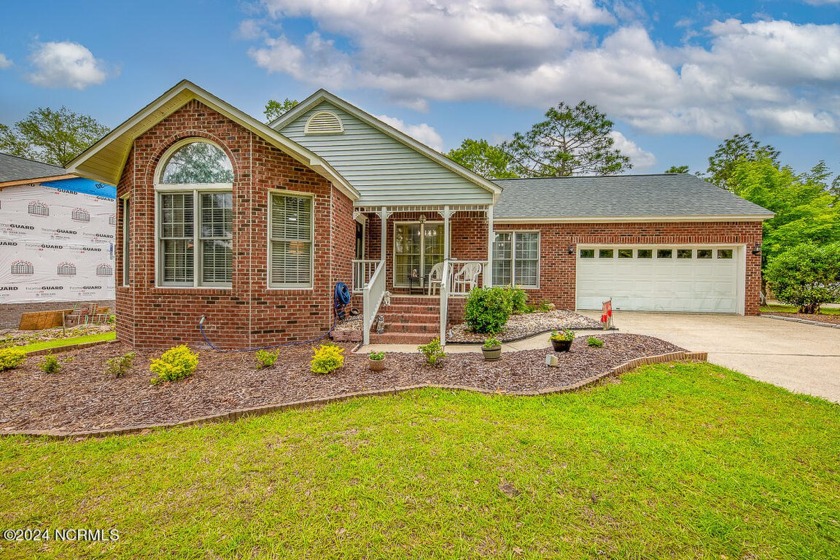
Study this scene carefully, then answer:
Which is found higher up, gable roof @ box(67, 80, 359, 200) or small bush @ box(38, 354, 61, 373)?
gable roof @ box(67, 80, 359, 200)

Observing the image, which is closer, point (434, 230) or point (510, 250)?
point (434, 230)

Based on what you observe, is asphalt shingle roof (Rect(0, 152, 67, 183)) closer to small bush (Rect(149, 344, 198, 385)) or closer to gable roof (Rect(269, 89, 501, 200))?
gable roof (Rect(269, 89, 501, 200))

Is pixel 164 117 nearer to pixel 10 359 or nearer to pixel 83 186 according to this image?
pixel 10 359

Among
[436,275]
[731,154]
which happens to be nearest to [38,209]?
[436,275]

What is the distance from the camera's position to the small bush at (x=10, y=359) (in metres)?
5.43

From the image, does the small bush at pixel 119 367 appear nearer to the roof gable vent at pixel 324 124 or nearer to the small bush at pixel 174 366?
the small bush at pixel 174 366

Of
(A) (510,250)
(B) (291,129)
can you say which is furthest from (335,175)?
(A) (510,250)

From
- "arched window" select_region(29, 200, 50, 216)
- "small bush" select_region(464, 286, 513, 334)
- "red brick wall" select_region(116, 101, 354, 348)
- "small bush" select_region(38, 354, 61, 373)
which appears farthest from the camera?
"arched window" select_region(29, 200, 50, 216)

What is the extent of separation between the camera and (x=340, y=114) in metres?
9.36

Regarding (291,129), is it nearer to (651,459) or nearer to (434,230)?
(434,230)

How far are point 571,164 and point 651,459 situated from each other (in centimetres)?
2767

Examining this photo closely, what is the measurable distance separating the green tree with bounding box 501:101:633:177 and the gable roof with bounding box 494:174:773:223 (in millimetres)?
12510

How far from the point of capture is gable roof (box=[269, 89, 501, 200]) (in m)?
8.80

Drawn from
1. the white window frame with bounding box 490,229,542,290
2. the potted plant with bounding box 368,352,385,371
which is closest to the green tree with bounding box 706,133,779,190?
the white window frame with bounding box 490,229,542,290
